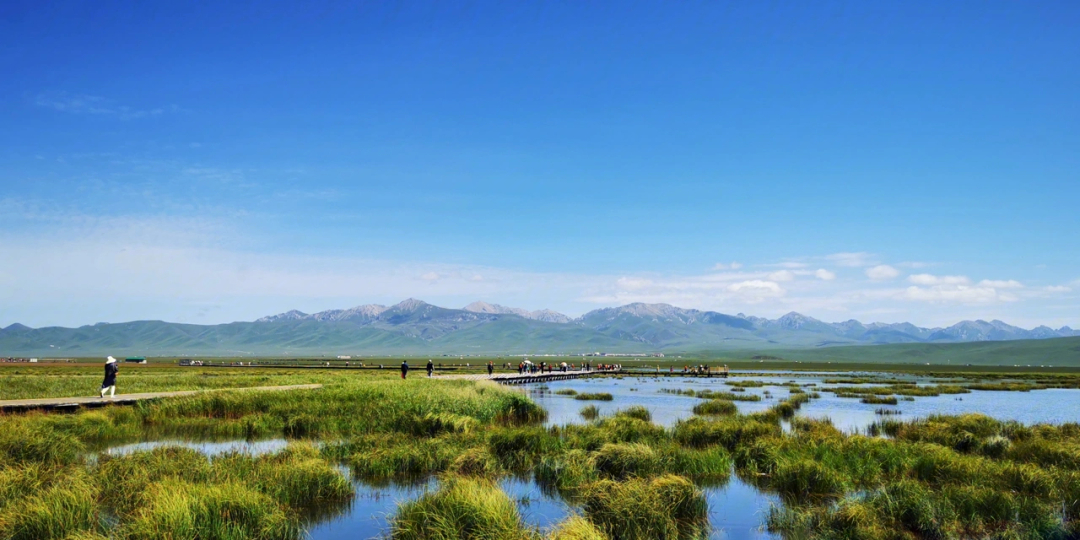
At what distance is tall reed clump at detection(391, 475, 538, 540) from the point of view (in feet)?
38.7

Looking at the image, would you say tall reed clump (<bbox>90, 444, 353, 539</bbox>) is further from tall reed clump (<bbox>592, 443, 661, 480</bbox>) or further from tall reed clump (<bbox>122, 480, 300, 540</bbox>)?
tall reed clump (<bbox>592, 443, 661, 480</bbox>)

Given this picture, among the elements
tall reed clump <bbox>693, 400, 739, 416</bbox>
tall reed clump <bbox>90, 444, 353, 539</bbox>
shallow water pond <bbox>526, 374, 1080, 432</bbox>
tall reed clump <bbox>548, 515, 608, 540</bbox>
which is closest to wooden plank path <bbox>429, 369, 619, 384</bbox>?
shallow water pond <bbox>526, 374, 1080, 432</bbox>

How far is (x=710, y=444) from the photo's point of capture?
23.6m

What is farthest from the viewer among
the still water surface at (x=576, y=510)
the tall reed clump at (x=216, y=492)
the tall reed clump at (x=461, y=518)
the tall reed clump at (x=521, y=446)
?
the tall reed clump at (x=521, y=446)

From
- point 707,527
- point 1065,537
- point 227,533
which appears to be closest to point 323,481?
point 227,533

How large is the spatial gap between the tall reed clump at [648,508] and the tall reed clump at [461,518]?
1.81 metres

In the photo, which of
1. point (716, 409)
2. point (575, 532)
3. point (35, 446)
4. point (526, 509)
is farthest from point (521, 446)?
point (716, 409)

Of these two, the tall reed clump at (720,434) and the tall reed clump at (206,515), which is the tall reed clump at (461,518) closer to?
the tall reed clump at (206,515)

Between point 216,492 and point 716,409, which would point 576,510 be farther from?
point 716,409

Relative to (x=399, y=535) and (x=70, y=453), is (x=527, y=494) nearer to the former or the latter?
(x=399, y=535)

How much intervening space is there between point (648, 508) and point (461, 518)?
3679 millimetres

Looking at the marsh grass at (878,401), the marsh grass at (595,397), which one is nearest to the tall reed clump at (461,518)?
the marsh grass at (595,397)

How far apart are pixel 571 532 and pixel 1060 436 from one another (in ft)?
73.8

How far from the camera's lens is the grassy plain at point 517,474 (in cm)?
1241
